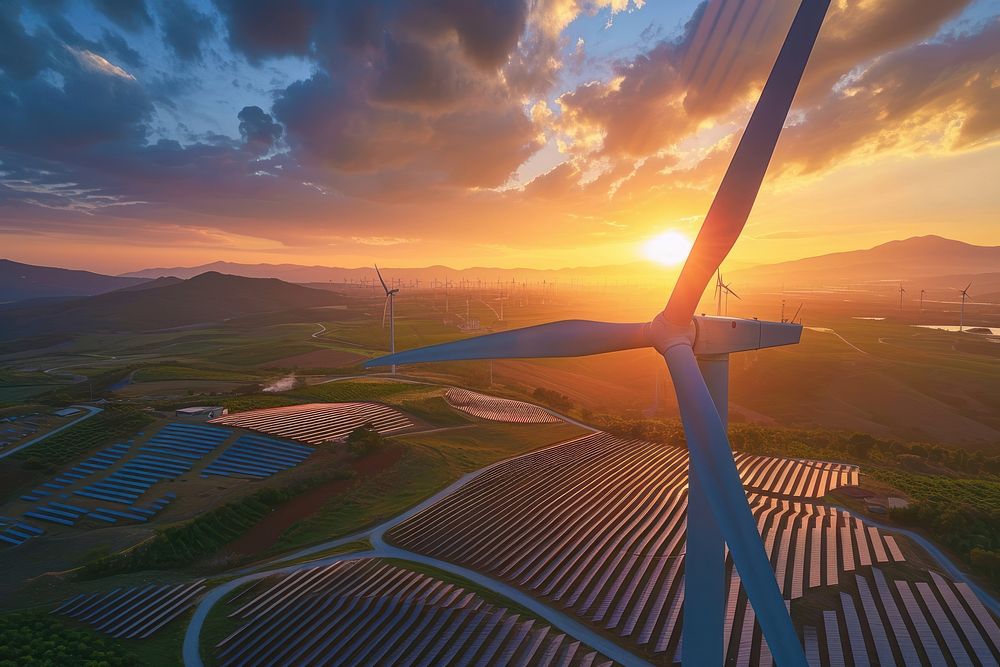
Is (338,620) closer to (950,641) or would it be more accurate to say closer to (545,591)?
(545,591)

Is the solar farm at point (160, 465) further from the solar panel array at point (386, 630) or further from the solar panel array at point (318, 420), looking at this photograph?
the solar panel array at point (386, 630)

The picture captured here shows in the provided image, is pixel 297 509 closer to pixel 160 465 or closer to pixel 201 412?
pixel 160 465

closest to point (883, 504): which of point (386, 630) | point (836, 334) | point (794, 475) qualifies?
point (794, 475)

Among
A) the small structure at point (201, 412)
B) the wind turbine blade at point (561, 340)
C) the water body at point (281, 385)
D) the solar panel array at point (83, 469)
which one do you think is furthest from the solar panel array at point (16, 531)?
the wind turbine blade at point (561, 340)

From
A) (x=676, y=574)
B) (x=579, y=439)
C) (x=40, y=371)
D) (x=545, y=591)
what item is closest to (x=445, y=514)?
(x=545, y=591)

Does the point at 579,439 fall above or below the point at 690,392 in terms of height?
below

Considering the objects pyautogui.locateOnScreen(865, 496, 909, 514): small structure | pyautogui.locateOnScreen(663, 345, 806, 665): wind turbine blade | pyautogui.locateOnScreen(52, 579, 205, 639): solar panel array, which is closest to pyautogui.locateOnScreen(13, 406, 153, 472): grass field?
pyautogui.locateOnScreen(52, 579, 205, 639): solar panel array
